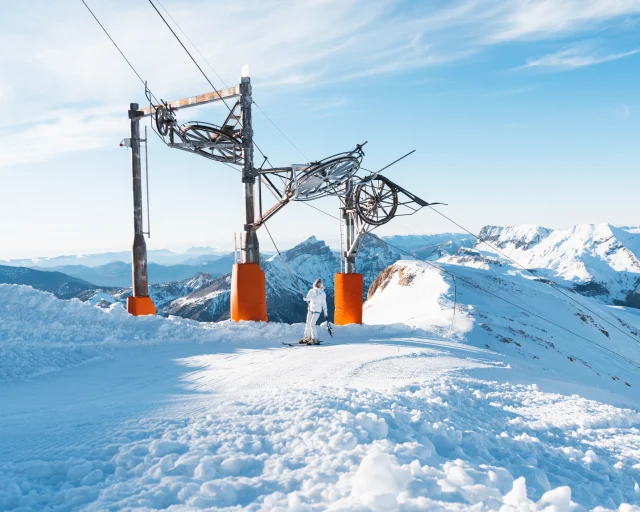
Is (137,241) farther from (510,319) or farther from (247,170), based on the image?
(510,319)

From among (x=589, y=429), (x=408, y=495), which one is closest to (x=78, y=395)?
(x=408, y=495)

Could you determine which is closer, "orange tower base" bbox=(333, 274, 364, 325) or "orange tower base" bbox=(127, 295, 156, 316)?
"orange tower base" bbox=(127, 295, 156, 316)

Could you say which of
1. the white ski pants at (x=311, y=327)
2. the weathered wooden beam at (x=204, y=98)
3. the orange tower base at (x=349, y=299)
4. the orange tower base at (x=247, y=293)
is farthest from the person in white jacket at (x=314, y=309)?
the weathered wooden beam at (x=204, y=98)

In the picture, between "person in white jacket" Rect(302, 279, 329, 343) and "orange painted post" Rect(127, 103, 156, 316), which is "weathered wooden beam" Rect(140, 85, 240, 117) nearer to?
"orange painted post" Rect(127, 103, 156, 316)

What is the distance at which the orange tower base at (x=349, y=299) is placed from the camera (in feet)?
60.0

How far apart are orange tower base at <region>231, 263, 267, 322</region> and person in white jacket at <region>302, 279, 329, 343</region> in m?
2.34

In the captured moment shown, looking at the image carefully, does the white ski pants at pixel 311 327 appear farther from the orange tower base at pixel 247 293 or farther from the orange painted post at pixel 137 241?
the orange painted post at pixel 137 241

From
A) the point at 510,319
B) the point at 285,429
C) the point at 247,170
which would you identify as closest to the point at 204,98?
the point at 247,170

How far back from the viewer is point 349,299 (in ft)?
60.1

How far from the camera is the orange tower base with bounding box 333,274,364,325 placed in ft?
60.0

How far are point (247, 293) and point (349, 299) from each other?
4017 millimetres

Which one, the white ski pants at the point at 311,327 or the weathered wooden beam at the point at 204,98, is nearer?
the white ski pants at the point at 311,327

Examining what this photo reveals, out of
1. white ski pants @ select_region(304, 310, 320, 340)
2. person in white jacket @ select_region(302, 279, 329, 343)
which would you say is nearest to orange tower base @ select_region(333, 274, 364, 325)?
person in white jacket @ select_region(302, 279, 329, 343)

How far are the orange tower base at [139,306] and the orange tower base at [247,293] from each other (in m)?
3.54
